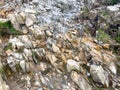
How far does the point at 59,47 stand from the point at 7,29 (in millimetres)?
2340

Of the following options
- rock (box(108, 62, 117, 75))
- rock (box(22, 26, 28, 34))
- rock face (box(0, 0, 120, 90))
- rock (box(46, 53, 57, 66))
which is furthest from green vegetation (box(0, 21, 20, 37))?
rock (box(108, 62, 117, 75))

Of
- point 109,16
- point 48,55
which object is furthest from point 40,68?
point 109,16

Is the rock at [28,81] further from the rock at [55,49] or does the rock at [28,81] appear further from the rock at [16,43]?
the rock at [55,49]

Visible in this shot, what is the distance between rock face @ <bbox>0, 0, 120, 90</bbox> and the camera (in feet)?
30.6

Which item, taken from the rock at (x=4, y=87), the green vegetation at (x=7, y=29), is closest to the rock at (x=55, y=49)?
the green vegetation at (x=7, y=29)

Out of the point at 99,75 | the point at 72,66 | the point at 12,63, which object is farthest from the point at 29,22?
the point at 99,75

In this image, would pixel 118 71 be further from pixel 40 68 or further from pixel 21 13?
pixel 21 13

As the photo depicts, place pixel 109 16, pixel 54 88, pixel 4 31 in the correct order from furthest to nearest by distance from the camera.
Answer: pixel 109 16 < pixel 4 31 < pixel 54 88

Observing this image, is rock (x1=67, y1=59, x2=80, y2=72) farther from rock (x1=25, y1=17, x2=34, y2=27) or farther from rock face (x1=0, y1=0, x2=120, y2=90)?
rock (x1=25, y1=17, x2=34, y2=27)

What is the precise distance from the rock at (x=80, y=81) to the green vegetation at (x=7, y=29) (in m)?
3.21

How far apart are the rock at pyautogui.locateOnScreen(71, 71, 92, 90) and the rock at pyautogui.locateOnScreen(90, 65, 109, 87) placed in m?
0.40

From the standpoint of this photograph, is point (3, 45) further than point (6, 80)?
Yes

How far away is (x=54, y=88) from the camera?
9.06 metres

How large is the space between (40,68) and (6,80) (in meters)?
1.29
